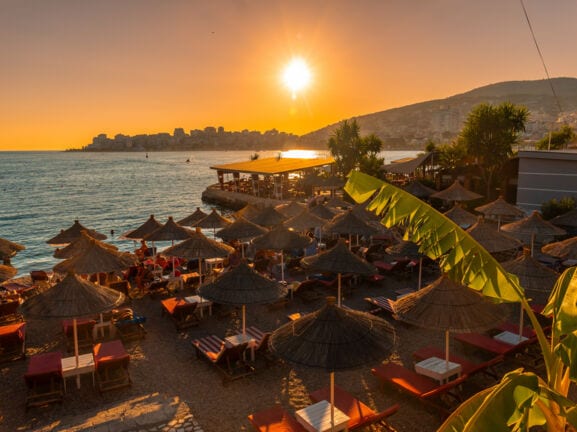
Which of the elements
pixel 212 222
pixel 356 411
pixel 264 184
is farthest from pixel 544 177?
pixel 264 184

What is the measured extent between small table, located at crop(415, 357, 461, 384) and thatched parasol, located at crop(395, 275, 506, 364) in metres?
0.21

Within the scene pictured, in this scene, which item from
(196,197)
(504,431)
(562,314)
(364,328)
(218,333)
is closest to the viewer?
(504,431)

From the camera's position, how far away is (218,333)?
458 inches

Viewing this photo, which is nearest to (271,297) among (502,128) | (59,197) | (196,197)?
(502,128)

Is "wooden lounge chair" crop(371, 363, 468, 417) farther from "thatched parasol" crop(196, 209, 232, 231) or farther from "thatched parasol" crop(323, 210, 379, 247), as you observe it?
"thatched parasol" crop(196, 209, 232, 231)

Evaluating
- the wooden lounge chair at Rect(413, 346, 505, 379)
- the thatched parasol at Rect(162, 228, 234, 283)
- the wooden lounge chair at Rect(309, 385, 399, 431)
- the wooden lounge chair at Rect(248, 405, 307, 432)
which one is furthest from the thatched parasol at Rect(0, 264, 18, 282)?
the wooden lounge chair at Rect(413, 346, 505, 379)

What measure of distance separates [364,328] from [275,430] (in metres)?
2.03

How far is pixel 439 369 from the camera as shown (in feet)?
27.2

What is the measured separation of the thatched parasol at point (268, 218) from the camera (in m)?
18.9

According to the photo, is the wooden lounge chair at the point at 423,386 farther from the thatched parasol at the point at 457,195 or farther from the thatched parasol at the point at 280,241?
the thatched parasol at the point at 457,195

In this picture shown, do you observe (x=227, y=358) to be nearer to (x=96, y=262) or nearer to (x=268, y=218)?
(x=96, y=262)

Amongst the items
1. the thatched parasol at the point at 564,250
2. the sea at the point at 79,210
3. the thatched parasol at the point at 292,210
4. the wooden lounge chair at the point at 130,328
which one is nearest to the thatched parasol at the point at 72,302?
the wooden lounge chair at the point at 130,328

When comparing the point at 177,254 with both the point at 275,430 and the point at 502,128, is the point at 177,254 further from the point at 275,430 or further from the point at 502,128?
the point at 502,128

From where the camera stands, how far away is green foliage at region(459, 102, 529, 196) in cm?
3250
